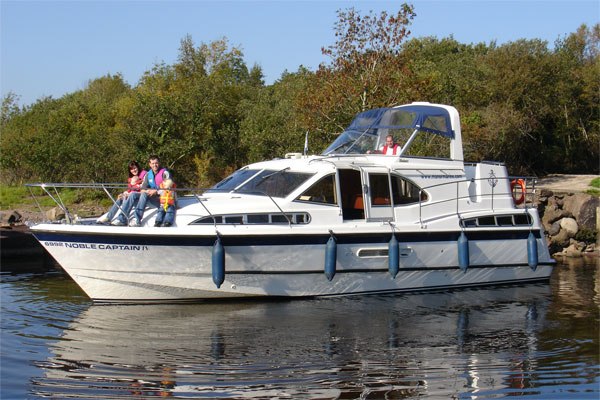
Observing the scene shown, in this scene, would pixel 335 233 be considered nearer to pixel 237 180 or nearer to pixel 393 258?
pixel 393 258

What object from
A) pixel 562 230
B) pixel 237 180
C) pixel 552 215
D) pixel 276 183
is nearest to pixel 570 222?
pixel 562 230

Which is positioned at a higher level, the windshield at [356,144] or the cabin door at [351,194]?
the windshield at [356,144]

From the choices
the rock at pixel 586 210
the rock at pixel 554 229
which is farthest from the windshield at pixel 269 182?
the rock at pixel 586 210

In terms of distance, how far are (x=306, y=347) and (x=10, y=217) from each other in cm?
1827

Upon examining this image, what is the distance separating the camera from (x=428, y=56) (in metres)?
44.8

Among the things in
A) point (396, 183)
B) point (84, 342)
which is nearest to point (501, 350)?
point (396, 183)

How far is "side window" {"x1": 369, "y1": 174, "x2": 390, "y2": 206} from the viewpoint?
11375 mm

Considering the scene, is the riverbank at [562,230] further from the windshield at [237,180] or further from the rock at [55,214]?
the windshield at [237,180]

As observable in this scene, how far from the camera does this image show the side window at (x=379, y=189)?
37.3 feet

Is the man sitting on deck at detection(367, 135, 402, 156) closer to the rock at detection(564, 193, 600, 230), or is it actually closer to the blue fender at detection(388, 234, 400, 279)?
the blue fender at detection(388, 234, 400, 279)

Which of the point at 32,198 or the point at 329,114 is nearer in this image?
the point at 329,114

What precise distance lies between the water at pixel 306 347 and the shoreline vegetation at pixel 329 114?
10282mm

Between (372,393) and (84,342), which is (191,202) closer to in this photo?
(84,342)

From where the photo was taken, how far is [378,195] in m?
11.4
